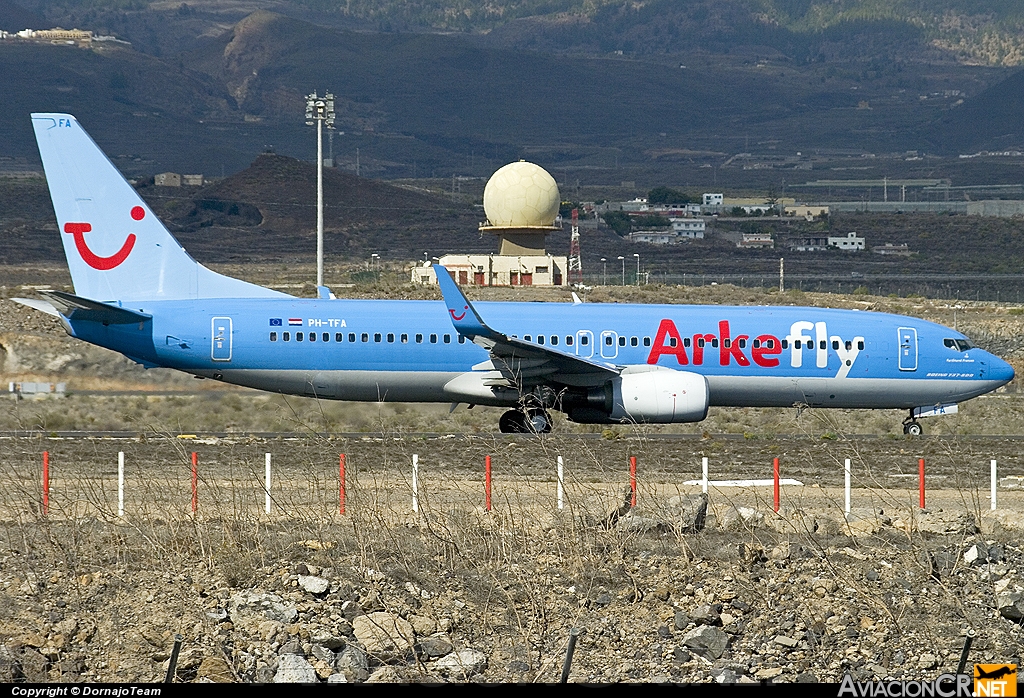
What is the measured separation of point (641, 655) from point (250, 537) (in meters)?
5.57

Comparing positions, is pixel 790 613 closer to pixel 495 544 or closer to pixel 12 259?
pixel 495 544

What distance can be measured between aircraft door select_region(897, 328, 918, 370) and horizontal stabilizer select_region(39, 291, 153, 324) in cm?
1729

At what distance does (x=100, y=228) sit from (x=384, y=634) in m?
18.3

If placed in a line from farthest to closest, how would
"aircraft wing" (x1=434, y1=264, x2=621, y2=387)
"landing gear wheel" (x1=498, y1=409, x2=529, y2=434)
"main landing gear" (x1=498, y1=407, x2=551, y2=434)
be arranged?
"landing gear wheel" (x1=498, y1=409, x2=529, y2=434) → "main landing gear" (x1=498, y1=407, x2=551, y2=434) → "aircraft wing" (x1=434, y1=264, x2=621, y2=387)

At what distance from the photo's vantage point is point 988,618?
17.5 m

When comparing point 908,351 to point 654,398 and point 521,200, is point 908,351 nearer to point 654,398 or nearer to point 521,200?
point 654,398

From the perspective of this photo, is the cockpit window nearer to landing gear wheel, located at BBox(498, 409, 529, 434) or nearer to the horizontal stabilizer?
landing gear wheel, located at BBox(498, 409, 529, 434)

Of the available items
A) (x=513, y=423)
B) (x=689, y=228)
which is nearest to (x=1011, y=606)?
(x=513, y=423)

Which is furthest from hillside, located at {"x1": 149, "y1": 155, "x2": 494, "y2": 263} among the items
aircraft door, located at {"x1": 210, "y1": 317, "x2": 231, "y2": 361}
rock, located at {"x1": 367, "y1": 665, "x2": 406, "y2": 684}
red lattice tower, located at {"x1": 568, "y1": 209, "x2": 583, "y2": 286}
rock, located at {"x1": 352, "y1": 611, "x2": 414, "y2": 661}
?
rock, located at {"x1": 367, "y1": 665, "x2": 406, "y2": 684}

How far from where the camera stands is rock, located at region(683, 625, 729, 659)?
1653cm

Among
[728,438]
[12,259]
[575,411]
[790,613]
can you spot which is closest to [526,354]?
[575,411]

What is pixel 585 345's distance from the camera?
32.0 metres

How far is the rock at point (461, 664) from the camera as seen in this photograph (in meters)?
15.9

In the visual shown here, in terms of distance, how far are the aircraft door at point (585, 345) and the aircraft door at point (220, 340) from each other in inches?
309
